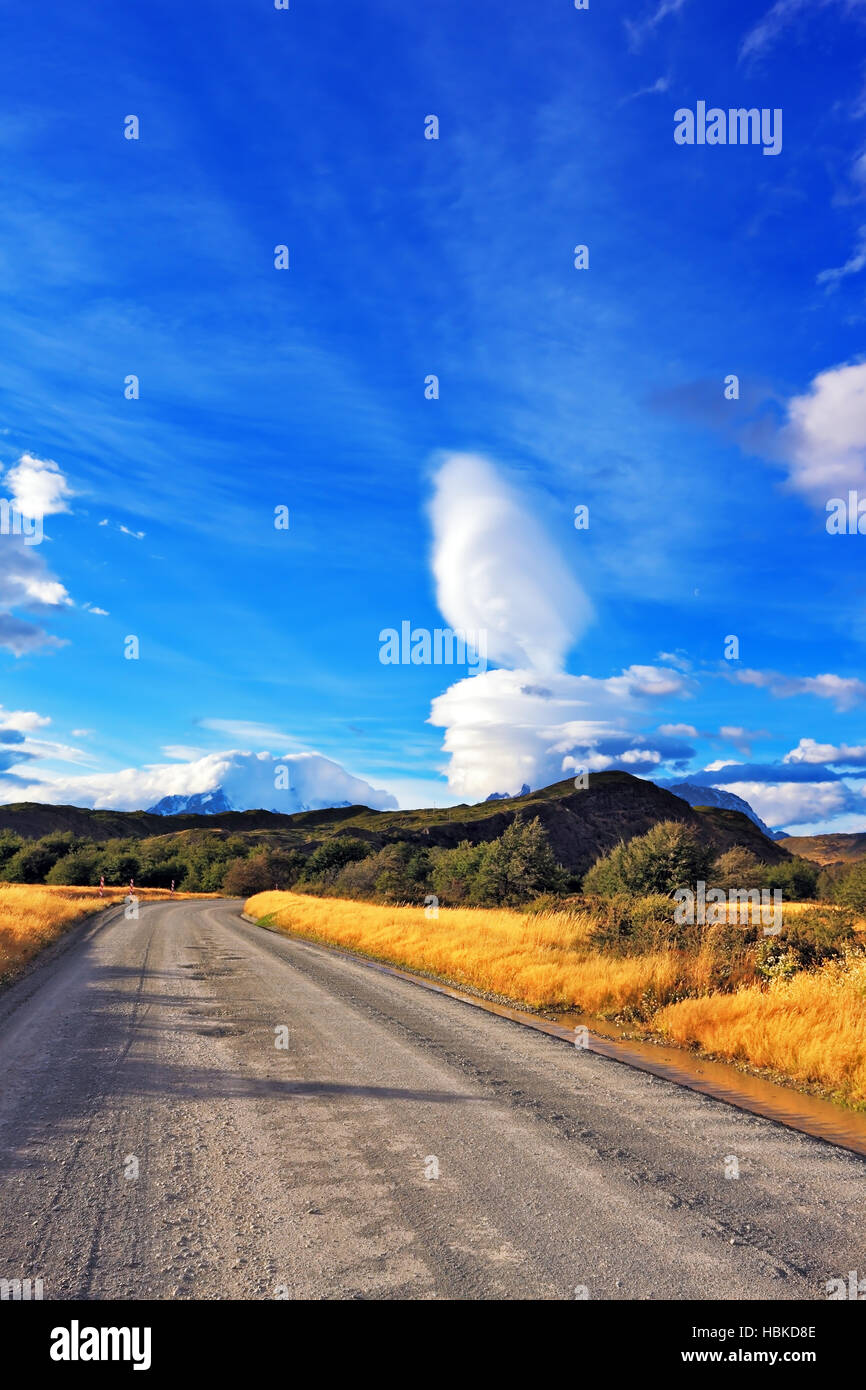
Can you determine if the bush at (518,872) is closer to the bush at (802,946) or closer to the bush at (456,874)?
the bush at (456,874)

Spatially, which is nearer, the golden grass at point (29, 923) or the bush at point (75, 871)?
Result: the golden grass at point (29, 923)

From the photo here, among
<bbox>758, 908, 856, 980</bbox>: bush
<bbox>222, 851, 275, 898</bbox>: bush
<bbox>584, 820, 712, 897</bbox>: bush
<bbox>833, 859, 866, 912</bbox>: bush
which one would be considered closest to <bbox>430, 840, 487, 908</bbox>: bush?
<bbox>584, 820, 712, 897</bbox>: bush

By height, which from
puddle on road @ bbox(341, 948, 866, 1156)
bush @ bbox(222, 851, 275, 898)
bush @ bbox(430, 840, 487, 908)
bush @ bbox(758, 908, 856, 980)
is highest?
bush @ bbox(758, 908, 856, 980)

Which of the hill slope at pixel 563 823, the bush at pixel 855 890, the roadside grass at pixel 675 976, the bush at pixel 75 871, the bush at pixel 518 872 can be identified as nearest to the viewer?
the roadside grass at pixel 675 976

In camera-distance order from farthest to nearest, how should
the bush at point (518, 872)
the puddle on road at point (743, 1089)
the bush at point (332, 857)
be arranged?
the bush at point (332, 857), the bush at point (518, 872), the puddle on road at point (743, 1089)

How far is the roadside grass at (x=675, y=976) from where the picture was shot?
9209mm

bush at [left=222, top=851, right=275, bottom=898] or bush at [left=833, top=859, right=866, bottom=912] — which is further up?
bush at [left=833, top=859, right=866, bottom=912]

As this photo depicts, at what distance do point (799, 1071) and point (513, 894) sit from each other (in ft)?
100

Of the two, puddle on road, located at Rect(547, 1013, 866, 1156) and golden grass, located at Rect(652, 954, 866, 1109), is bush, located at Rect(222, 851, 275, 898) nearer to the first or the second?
golden grass, located at Rect(652, 954, 866, 1109)

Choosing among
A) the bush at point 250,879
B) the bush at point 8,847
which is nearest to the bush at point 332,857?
the bush at point 250,879

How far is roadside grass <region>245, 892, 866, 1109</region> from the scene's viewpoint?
921 centimetres

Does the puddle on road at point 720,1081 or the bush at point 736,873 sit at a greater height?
the puddle on road at point 720,1081

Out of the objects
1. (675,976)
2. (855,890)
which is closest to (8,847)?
(855,890)

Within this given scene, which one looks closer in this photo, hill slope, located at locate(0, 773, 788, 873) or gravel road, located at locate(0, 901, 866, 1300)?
gravel road, located at locate(0, 901, 866, 1300)
